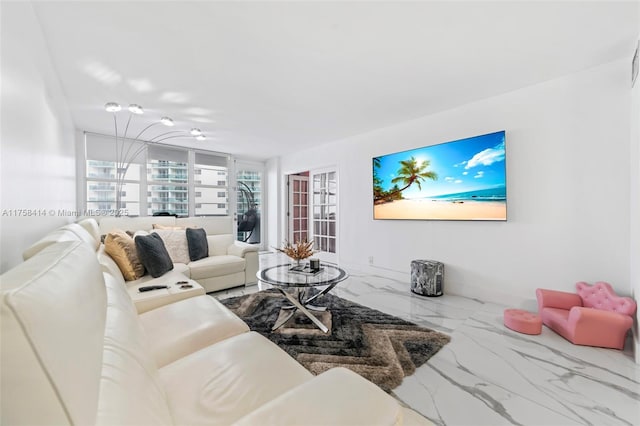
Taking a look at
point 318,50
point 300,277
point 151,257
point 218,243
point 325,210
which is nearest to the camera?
point 318,50

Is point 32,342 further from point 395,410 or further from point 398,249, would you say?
point 398,249

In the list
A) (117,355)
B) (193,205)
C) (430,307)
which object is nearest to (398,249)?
(430,307)

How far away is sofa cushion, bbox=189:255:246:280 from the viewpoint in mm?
3098

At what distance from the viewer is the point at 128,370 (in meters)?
0.76

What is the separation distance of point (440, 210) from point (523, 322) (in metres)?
1.52

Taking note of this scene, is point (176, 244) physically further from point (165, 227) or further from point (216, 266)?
point (216, 266)

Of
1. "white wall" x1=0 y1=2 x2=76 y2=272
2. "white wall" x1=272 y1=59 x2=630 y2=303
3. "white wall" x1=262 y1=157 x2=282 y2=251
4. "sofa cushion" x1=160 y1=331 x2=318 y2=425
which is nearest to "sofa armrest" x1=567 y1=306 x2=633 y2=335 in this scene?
"white wall" x1=272 y1=59 x2=630 y2=303

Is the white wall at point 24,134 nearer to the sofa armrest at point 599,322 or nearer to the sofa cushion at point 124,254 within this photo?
the sofa cushion at point 124,254

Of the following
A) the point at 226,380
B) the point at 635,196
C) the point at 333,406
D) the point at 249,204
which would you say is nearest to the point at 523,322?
the point at 635,196

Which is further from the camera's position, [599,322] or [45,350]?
[599,322]

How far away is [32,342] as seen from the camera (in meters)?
0.38

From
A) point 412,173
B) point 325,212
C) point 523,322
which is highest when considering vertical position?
point 412,173

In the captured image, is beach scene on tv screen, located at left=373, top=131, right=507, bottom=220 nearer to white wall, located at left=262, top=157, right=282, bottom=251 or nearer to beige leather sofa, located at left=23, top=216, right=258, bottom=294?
beige leather sofa, located at left=23, top=216, right=258, bottom=294

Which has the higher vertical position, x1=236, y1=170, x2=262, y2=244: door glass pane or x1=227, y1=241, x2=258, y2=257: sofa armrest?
x1=236, y1=170, x2=262, y2=244: door glass pane
